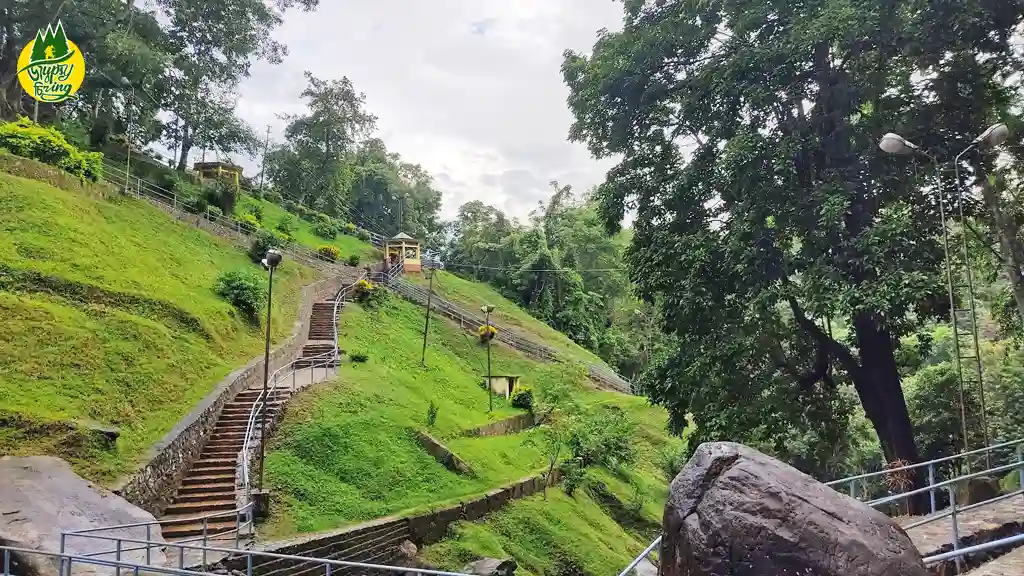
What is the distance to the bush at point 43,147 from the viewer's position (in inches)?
810

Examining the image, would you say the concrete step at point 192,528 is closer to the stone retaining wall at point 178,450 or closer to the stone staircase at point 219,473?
the stone staircase at point 219,473

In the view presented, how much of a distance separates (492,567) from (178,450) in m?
6.88

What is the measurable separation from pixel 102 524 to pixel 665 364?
37.9 ft

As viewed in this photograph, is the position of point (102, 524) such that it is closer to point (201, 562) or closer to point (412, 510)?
point (201, 562)

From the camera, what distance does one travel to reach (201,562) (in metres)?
10.3

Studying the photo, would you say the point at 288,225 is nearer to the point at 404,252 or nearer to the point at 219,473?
the point at 404,252

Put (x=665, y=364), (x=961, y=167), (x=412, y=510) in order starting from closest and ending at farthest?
(x=961, y=167), (x=412, y=510), (x=665, y=364)

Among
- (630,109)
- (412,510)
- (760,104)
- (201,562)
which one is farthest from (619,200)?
(201,562)

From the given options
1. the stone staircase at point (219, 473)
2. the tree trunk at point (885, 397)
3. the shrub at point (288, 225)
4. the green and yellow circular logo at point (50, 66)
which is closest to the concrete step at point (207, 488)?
the stone staircase at point (219, 473)

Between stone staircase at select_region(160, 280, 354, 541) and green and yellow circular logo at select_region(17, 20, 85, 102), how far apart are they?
1448 cm

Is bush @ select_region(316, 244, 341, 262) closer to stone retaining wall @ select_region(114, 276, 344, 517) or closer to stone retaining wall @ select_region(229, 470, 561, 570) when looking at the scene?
stone retaining wall @ select_region(114, 276, 344, 517)

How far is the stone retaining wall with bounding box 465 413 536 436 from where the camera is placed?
882 inches

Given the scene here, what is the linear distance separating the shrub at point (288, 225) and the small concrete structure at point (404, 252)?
19.8ft

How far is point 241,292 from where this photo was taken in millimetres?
21859
